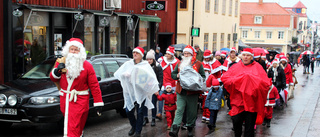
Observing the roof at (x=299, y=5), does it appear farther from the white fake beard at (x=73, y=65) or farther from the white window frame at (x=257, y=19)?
the white fake beard at (x=73, y=65)

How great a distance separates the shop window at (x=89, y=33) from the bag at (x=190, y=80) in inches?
356

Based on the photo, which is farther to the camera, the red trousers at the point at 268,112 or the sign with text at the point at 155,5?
the sign with text at the point at 155,5

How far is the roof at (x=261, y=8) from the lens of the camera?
74988 mm

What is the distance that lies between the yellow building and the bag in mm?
16474

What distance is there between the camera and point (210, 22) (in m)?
31.3

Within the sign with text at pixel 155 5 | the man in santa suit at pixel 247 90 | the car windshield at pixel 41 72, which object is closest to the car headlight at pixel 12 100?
the car windshield at pixel 41 72

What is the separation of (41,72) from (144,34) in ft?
42.7

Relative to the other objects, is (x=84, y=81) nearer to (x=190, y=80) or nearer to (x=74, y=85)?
(x=74, y=85)

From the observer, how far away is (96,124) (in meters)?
9.32

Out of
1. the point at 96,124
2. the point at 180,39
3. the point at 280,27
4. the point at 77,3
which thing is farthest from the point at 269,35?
the point at 96,124

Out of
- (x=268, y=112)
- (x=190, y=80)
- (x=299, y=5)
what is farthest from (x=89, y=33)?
(x=299, y=5)

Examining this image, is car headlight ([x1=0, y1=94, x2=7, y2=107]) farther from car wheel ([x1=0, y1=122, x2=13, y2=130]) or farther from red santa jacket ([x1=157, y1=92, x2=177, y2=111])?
red santa jacket ([x1=157, y1=92, x2=177, y2=111])

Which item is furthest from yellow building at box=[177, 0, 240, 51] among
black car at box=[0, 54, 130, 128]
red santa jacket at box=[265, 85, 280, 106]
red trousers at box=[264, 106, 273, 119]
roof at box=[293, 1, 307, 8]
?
roof at box=[293, 1, 307, 8]

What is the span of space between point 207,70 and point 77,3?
24.1 feet
